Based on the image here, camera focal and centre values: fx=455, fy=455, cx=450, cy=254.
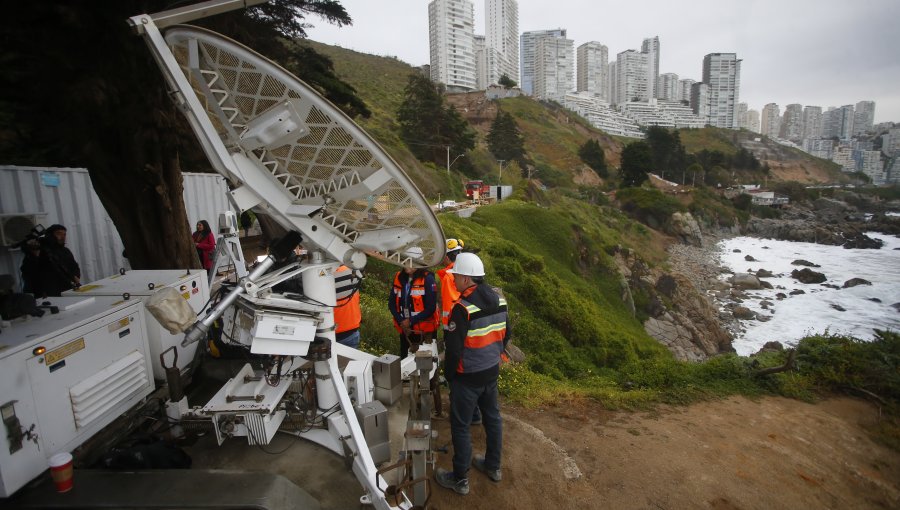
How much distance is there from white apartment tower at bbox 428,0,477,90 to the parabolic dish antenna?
357 feet

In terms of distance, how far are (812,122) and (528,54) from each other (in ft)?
441

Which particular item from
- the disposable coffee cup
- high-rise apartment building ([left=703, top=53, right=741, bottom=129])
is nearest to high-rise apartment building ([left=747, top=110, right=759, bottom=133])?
high-rise apartment building ([left=703, top=53, right=741, bottom=129])

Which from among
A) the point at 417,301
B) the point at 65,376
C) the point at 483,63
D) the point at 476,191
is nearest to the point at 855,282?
the point at 476,191

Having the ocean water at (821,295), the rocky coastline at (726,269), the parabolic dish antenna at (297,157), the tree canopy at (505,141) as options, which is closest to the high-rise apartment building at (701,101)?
the rocky coastline at (726,269)

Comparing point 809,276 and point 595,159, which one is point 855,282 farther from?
point 595,159

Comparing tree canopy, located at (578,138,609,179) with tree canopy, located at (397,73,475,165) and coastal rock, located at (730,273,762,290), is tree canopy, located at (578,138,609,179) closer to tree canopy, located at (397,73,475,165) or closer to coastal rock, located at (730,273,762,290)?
tree canopy, located at (397,73,475,165)

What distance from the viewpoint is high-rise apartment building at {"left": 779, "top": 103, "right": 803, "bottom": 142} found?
7677 inches

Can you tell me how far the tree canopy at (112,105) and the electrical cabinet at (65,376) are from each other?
11.3 ft

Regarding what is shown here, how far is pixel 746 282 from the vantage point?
125 feet

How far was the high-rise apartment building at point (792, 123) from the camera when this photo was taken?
195000mm

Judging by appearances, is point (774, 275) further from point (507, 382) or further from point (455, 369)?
point (455, 369)

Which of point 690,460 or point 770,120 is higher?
point 770,120

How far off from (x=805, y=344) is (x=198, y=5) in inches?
387

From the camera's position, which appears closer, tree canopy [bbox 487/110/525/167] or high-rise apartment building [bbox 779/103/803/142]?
tree canopy [bbox 487/110/525/167]
